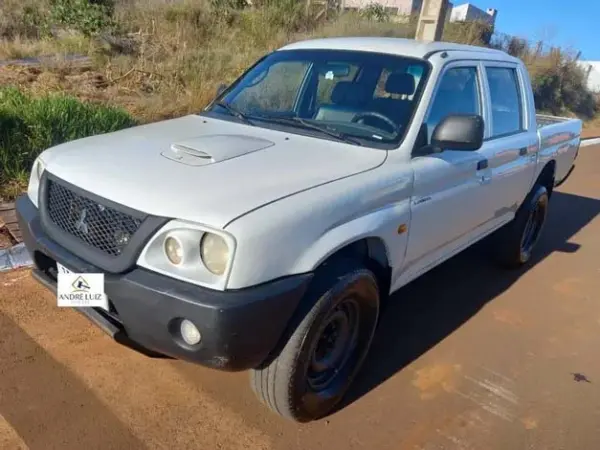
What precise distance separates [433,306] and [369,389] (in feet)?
4.19

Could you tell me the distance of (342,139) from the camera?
3.11 metres

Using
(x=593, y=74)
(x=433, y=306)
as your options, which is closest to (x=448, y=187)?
(x=433, y=306)

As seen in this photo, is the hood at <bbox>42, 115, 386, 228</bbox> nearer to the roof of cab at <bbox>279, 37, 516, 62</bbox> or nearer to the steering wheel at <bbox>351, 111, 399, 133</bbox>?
the steering wheel at <bbox>351, 111, 399, 133</bbox>

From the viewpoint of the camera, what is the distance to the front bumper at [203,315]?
2092 millimetres

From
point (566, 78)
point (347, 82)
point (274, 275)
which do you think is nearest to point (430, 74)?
point (347, 82)

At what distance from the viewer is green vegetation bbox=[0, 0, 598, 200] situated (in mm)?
8312

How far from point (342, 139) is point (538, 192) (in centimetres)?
270

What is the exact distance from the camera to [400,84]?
335cm

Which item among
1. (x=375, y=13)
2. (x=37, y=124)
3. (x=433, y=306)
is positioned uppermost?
(x=375, y=13)

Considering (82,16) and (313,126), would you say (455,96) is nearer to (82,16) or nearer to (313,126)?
(313,126)

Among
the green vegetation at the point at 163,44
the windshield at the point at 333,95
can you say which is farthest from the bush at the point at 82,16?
the windshield at the point at 333,95

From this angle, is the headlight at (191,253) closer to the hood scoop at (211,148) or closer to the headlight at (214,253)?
the headlight at (214,253)

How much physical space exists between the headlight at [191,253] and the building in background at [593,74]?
22.8m

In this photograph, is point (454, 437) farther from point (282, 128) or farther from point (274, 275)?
point (282, 128)
